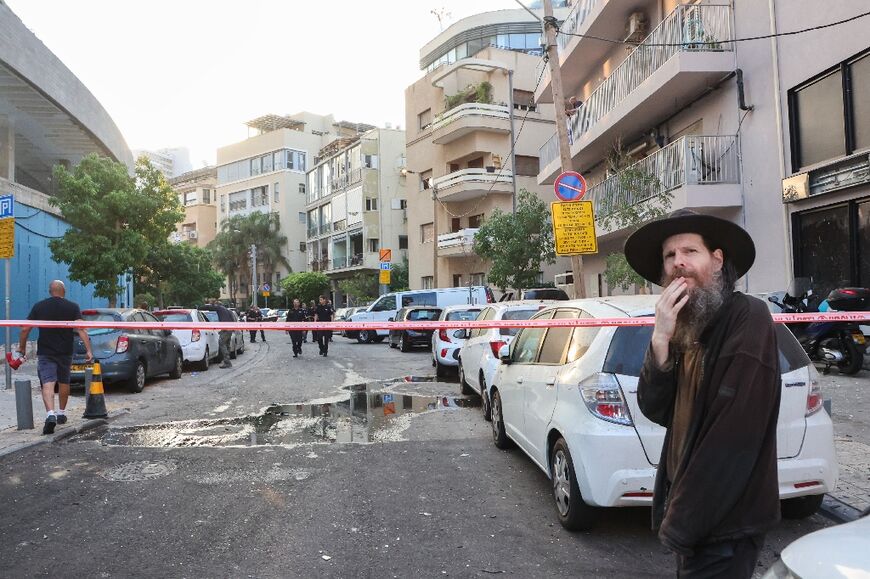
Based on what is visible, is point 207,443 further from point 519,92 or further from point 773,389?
point 519,92

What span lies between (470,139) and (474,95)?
263 cm

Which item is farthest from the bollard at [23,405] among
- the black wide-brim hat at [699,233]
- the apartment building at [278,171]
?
the apartment building at [278,171]

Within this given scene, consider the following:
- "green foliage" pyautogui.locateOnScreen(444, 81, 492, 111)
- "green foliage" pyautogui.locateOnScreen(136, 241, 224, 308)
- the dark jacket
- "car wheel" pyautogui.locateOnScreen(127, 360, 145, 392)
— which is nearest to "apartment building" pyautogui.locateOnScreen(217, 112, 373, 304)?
"green foliage" pyautogui.locateOnScreen(136, 241, 224, 308)

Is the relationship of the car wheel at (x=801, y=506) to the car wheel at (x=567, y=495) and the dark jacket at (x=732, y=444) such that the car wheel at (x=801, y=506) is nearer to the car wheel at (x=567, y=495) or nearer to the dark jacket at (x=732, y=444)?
the car wheel at (x=567, y=495)

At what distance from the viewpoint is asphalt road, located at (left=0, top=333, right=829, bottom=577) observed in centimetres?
394

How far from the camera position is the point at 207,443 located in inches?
292

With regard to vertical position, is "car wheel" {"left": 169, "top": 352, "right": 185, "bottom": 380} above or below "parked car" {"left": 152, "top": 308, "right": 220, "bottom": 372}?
below

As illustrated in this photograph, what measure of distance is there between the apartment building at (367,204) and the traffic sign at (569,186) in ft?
127

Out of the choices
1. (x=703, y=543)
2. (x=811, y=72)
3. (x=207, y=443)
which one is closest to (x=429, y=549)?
(x=703, y=543)

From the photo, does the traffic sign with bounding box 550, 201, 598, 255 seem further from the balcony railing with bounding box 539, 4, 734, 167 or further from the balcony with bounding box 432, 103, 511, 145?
the balcony with bounding box 432, 103, 511, 145

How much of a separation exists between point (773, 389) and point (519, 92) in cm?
3923

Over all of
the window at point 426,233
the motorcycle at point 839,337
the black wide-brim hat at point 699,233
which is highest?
the window at point 426,233

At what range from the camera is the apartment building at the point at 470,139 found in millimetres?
36875

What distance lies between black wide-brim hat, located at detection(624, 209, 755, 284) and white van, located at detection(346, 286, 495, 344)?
22.8m
